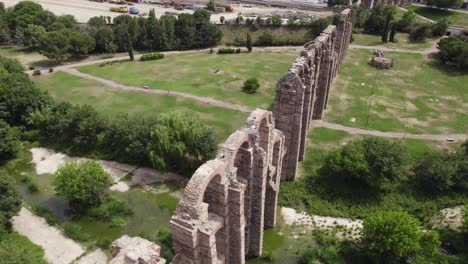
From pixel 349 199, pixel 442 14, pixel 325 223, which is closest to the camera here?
pixel 325 223

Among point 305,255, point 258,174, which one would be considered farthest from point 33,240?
point 305,255

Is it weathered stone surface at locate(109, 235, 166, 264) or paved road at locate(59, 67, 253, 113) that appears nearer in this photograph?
weathered stone surface at locate(109, 235, 166, 264)

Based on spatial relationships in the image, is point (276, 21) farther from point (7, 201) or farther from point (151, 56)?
point (7, 201)

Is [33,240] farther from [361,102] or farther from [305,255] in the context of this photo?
[361,102]

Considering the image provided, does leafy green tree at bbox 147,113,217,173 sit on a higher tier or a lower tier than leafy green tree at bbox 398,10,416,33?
lower

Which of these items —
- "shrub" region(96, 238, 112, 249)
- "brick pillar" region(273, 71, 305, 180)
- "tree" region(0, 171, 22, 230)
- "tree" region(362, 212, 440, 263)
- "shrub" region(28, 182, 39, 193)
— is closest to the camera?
"tree" region(362, 212, 440, 263)

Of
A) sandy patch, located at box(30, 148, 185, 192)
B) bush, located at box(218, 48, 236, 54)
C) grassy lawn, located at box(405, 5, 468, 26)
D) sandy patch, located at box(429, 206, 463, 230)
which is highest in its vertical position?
grassy lawn, located at box(405, 5, 468, 26)

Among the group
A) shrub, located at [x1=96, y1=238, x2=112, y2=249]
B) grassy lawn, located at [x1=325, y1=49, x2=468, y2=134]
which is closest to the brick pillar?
grassy lawn, located at [x1=325, y1=49, x2=468, y2=134]

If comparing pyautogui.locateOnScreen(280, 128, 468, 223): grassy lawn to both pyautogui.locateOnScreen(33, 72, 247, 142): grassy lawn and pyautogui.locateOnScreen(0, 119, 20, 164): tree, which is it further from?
pyautogui.locateOnScreen(0, 119, 20, 164): tree

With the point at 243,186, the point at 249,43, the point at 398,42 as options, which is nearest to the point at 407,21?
the point at 398,42
